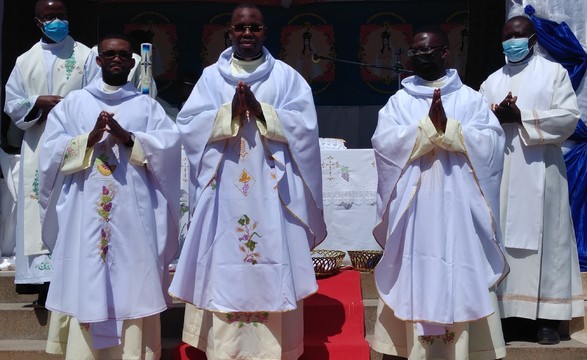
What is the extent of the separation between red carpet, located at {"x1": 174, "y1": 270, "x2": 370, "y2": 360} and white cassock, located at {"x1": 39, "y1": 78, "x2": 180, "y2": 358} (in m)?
0.73

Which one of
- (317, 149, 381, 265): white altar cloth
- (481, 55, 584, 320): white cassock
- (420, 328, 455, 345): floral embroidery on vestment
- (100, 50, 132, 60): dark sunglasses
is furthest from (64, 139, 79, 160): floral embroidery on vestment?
(481, 55, 584, 320): white cassock

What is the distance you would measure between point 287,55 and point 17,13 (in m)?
3.25

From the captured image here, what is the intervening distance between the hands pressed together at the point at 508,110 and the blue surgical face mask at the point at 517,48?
410 millimetres

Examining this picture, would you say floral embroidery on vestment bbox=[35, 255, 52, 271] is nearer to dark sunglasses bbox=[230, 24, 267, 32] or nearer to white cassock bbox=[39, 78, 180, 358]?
white cassock bbox=[39, 78, 180, 358]

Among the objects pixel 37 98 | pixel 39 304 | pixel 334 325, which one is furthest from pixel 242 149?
pixel 39 304

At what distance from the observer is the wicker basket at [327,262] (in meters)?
7.77

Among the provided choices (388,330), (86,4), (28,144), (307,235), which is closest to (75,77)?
(28,144)

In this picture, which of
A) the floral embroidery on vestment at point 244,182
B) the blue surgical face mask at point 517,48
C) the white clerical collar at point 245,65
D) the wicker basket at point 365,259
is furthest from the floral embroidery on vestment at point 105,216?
the blue surgical face mask at point 517,48

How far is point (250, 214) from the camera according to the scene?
6234 mm

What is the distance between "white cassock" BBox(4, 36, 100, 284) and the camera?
7.36m

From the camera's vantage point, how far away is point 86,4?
37.6ft

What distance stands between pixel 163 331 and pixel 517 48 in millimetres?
3346

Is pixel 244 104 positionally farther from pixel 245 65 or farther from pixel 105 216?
pixel 105 216

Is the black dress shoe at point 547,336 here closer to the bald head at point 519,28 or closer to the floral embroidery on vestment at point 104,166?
the bald head at point 519,28
